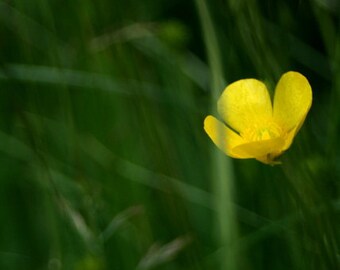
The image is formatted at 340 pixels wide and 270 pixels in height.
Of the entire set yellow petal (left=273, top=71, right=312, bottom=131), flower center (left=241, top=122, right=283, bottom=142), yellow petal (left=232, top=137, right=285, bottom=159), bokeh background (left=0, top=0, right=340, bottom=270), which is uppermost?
yellow petal (left=273, top=71, right=312, bottom=131)

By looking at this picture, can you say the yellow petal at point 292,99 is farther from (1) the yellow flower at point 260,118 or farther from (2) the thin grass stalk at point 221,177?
(2) the thin grass stalk at point 221,177

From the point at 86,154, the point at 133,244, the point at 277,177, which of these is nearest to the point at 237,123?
the point at 277,177

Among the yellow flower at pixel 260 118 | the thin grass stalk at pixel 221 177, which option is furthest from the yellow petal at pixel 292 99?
the thin grass stalk at pixel 221 177

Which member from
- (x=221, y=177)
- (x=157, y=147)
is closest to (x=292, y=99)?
(x=157, y=147)

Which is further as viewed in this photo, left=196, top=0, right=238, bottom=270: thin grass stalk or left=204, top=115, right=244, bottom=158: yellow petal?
left=196, top=0, right=238, bottom=270: thin grass stalk

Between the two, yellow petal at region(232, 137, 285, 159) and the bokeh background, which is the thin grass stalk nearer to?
the bokeh background

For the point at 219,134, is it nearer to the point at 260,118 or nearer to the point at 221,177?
the point at 260,118

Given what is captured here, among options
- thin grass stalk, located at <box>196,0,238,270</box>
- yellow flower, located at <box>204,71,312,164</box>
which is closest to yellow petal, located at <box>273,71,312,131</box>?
yellow flower, located at <box>204,71,312,164</box>
